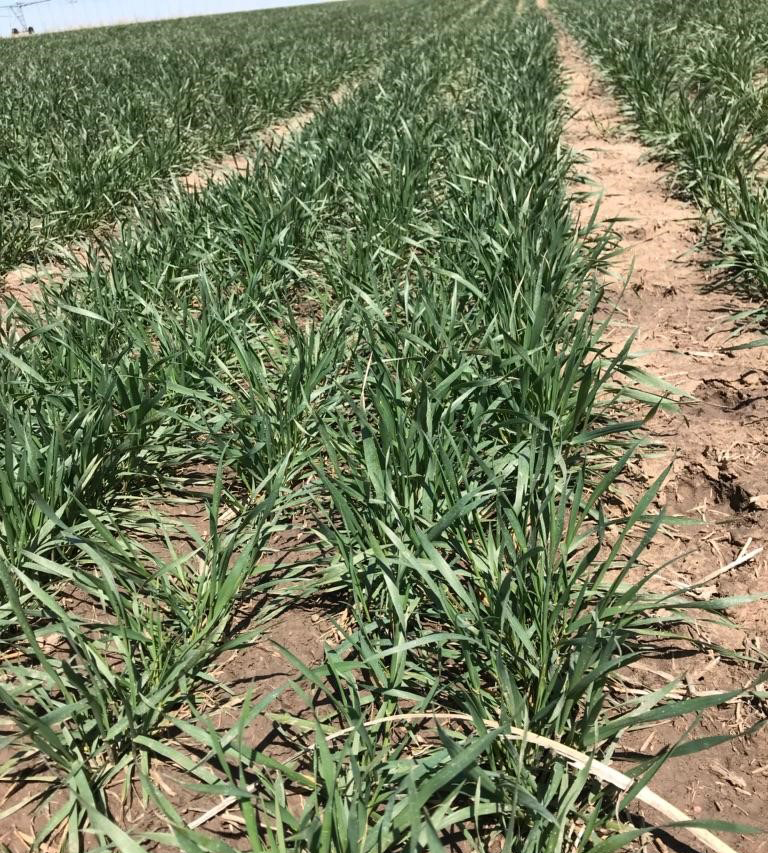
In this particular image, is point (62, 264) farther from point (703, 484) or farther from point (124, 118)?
point (703, 484)

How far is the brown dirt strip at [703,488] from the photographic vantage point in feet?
4.16

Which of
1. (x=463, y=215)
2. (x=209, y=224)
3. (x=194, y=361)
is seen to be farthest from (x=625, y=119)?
(x=194, y=361)

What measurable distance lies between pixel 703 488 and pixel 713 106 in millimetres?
3377

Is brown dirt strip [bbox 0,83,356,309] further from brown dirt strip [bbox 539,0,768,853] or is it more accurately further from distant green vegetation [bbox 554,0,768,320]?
distant green vegetation [bbox 554,0,768,320]

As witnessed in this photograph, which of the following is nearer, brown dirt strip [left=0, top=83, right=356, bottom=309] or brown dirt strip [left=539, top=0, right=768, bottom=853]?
brown dirt strip [left=539, top=0, right=768, bottom=853]

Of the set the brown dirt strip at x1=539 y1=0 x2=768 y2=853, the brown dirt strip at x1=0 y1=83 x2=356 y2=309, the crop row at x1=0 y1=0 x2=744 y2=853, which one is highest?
the brown dirt strip at x1=0 y1=83 x2=356 y2=309

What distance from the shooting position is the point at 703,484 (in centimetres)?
196

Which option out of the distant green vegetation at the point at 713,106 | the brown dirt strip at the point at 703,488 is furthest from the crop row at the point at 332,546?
the distant green vegetation at the point at 713,106

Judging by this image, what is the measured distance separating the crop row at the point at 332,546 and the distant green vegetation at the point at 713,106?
858mm

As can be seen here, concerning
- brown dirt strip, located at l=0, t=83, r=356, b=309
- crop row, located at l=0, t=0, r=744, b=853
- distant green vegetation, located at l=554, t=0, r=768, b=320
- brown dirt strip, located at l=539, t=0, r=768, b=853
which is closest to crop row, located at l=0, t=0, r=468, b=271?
brown dirt strip, located at l=0, t=83, r=356, b=309

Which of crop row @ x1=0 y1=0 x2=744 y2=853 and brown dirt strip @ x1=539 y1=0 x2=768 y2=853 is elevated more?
crop row @ x1=0 y1=0 x2=744 y2=853

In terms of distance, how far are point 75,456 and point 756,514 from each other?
1738 millimetres

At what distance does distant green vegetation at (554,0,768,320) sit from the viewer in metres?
3.11

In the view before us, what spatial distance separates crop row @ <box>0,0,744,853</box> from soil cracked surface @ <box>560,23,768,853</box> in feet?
0.34
